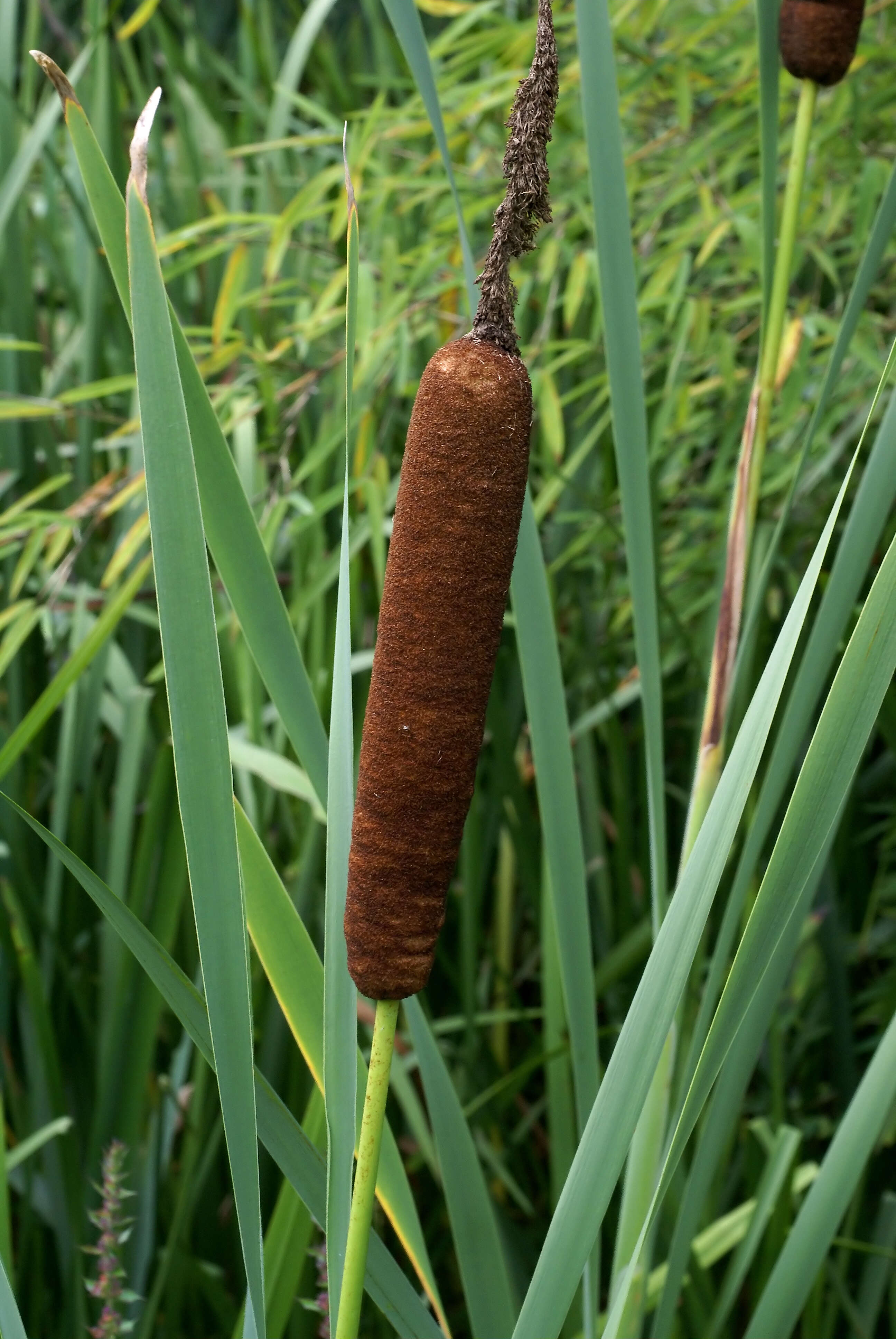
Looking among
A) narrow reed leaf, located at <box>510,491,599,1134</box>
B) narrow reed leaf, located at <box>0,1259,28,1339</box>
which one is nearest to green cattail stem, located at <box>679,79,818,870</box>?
narrow reed leaf, located at <box>510,491,599,1134</box>

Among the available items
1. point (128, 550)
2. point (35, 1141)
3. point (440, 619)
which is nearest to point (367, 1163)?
point (440, 619)

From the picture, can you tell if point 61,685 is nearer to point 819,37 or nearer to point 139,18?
point 819,37

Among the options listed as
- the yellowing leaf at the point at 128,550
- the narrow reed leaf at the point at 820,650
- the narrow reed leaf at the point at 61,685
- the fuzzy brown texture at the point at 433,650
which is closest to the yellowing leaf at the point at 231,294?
the yellowing leaf at the point at 128,550

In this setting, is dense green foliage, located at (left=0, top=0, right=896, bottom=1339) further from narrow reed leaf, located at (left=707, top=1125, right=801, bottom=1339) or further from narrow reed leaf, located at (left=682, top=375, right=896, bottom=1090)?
narrow reed leaf, located at (left=682, top=375, right=896, bottom=1090)

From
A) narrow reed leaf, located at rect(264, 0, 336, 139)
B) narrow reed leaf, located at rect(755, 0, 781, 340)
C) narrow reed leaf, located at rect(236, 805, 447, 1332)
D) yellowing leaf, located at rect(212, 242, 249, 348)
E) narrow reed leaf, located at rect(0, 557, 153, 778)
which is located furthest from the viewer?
narrow reed leaf, located at rect(264, 0, 336, 139)

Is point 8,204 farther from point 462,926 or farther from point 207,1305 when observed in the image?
point 207,1305

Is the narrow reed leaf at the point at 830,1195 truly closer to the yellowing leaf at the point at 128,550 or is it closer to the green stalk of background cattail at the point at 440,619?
the green stalk of background cattail at the point at 440,619

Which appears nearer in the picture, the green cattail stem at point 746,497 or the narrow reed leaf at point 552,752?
the narrow reed leaf at point 552,752
